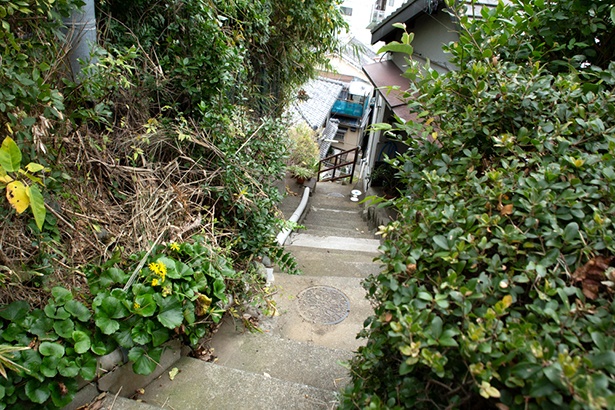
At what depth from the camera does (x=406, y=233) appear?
1.49m

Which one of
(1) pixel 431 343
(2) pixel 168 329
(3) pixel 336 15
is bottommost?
(2) pixel 168 329

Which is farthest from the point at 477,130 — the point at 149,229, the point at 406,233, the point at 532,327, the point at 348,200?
the point at 348,200

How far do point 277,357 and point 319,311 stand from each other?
1.58 meters

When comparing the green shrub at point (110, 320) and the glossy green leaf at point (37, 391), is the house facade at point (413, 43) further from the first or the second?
the glossy green leaf at point (37, 391)

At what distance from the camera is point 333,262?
5.91 m

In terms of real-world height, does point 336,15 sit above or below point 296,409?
above

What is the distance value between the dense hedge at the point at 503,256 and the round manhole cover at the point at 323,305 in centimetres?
264

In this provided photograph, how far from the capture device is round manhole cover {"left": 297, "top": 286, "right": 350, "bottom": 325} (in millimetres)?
4191

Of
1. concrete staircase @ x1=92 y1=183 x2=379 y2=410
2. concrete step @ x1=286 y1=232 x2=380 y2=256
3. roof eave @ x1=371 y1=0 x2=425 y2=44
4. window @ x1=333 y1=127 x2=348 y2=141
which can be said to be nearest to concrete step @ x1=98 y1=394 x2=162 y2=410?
concrete staircase @ x1=92 y1=183 x2=379 y2=410

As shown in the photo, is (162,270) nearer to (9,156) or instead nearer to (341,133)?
(9,156)

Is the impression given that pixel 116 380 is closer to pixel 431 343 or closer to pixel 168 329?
pixel 168 329

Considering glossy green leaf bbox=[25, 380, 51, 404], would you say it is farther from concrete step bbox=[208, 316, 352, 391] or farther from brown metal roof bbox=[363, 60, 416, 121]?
brown metal roof bbox=[363, 60, 416, 121]

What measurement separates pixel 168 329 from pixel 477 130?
2.15m

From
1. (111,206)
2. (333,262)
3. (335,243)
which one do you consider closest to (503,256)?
(111,206)
